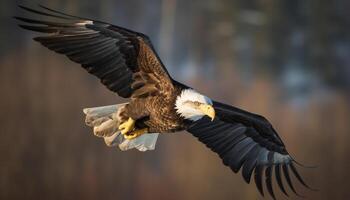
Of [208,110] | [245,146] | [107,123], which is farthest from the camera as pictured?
[245,146]

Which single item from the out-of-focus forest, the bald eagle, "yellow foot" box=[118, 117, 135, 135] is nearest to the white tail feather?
the bald eagle

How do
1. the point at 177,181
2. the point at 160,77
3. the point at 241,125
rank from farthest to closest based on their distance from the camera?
the point at 177,181, the point at 241,125, the point at 160,77

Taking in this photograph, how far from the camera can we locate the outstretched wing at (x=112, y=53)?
11.1 ft

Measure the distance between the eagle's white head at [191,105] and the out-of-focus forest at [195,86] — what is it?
6.01 feet

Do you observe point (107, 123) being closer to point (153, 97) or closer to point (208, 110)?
point (153, 97)

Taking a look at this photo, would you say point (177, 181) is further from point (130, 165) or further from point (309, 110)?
point (309, 110)

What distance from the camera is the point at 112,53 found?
3480 mm

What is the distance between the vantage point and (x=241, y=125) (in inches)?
151

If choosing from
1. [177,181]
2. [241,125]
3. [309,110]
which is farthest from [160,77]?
[309,110]

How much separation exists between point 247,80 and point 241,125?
1577 mm

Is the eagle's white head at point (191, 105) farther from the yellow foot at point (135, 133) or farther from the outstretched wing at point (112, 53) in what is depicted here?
the yellow foot at point (135, 133)

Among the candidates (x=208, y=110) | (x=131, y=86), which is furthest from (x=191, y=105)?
(x=131, y=86)

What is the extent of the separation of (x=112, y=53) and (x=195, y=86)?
6.26 feet

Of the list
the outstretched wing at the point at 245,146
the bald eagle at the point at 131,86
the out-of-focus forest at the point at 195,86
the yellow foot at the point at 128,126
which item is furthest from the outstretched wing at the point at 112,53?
the out-of-focus forest at the point at 195,86
